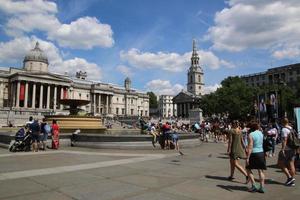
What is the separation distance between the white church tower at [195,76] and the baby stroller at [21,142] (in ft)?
477

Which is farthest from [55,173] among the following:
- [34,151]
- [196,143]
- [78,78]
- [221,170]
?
[78,78]

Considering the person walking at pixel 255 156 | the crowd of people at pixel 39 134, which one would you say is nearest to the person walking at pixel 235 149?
the person walking at pixel 255 156

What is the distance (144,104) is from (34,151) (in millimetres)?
129437

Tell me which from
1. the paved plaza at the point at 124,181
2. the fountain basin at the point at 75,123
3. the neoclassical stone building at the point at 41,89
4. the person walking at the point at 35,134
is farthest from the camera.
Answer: the neoclassical stone building at the point at 41,89

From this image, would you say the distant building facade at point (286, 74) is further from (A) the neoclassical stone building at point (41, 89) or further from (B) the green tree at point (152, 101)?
(B) the green tree at point (152, 101)

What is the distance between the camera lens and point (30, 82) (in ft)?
304

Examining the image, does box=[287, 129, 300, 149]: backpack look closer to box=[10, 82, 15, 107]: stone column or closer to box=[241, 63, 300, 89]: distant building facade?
box=[10, 82, 15, 107]: stone column

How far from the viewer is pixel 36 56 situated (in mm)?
Result: 102438

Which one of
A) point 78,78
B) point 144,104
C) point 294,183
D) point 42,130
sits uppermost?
point 78,78

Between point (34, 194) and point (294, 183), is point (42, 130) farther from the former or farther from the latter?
point (294, 183)

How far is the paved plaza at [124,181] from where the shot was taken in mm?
8000

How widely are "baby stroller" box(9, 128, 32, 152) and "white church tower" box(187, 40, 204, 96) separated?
145524 millimetres

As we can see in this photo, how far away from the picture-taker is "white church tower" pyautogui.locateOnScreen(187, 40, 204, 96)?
527 ft

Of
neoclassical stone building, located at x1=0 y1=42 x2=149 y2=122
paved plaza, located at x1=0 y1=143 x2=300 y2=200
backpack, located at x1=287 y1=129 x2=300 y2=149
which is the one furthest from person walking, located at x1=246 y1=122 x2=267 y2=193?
neoclassical stone building, located at x1=0 y1=42 x2=149 y2=122
